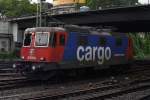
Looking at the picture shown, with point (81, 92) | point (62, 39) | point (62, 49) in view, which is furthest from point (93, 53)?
point (81, 92)

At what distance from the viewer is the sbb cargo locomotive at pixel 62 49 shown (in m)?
23.1

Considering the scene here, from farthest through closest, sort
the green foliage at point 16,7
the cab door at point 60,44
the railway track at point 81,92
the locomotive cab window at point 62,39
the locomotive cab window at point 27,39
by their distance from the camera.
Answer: the green foliage at point 16,7 → the locomotive cab window at point 27,39 → the locomotive cab window at point 62,39 → the cab door at point 60,44 → the railway track at point 81,92

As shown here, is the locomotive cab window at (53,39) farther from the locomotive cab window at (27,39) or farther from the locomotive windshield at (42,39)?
the locomotive cab window at (27,39)

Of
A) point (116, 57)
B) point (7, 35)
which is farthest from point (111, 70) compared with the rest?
point (7, 35)

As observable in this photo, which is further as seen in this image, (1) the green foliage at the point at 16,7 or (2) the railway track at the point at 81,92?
(1) the green foliage at the point at 16,7

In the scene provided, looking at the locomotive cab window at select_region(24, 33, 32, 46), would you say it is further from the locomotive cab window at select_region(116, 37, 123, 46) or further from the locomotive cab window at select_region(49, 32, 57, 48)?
the locomotive cab window at select_region(116, 37, 123, 46)

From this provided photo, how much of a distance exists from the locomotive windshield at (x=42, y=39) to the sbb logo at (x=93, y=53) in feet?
7.25

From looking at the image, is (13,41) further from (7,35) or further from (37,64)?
(37,64)

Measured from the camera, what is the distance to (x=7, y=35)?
181ft

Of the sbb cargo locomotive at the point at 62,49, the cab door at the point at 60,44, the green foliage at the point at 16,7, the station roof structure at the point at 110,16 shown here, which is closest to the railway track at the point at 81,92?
the sbb cargo locomotive at the point at 62,49

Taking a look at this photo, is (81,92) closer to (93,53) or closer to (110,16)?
(93,53)

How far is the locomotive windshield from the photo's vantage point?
23344 mm

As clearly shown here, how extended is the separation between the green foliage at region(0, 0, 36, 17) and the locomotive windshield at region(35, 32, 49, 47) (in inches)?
2638

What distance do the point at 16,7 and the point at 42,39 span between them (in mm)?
71634
